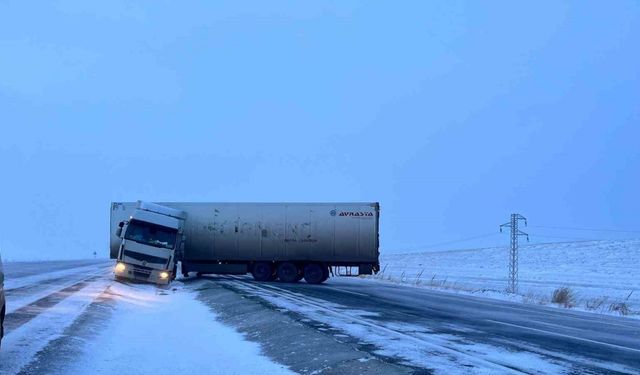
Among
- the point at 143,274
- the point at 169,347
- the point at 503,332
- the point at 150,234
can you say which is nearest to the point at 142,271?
the point at 143,274

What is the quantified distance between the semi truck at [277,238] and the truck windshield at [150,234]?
15.6 ft

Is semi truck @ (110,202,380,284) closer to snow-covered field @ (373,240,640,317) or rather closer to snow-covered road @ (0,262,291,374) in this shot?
snow-covered field @ (373,240,640,317)

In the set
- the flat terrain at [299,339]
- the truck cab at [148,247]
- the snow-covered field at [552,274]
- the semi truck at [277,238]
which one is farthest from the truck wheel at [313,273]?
the flat terrain at [299,339]

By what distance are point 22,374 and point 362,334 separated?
6204mm

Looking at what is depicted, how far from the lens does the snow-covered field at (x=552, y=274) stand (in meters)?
35.6

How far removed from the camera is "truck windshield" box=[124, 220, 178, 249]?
31422 mm

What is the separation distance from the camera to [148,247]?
3119cm

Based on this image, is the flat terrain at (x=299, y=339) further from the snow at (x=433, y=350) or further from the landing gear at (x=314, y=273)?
the landing gear at (x=314, y=273)

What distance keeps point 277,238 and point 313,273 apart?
8.60 ft

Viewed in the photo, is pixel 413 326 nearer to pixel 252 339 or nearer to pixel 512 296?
pixel 252 339

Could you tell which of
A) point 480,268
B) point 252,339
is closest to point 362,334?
point 252,339

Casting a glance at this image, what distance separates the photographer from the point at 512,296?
114ft

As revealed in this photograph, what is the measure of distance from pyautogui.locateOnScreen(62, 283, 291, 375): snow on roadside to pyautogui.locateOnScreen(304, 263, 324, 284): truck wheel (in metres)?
17.4

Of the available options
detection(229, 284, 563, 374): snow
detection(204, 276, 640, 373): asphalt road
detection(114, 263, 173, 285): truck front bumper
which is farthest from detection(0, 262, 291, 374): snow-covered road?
detection(114, 263, 173, 285): truck front bumper
